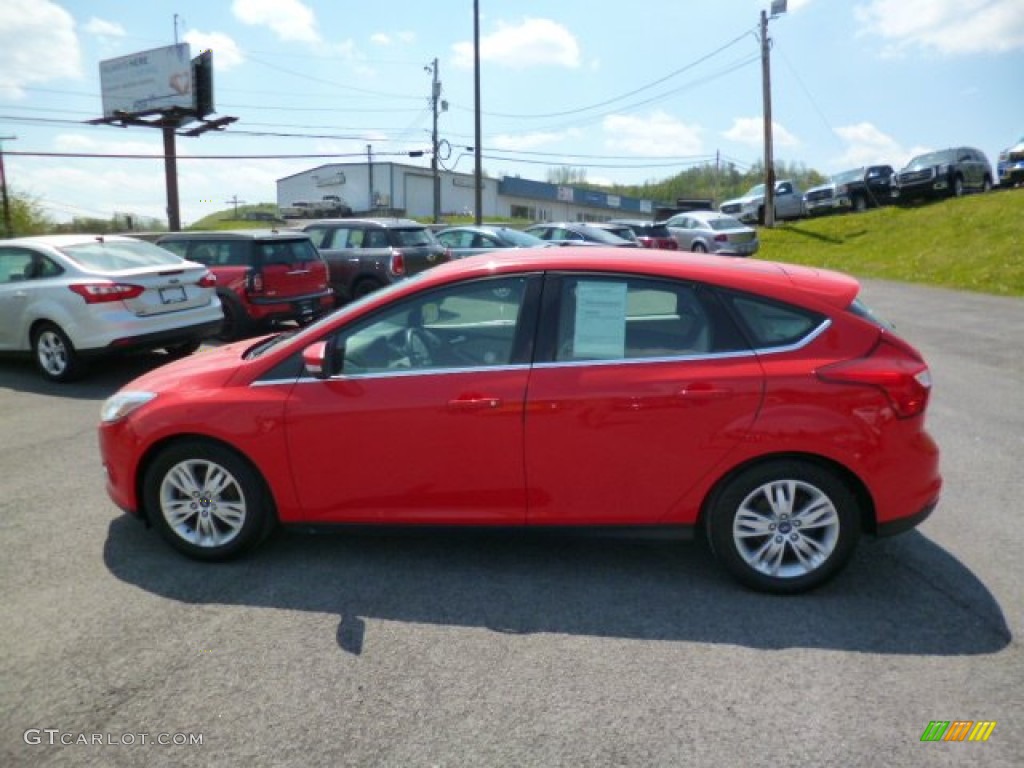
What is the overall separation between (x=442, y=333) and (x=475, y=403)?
0.47 meters

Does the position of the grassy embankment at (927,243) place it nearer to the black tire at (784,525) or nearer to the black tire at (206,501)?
the black tire at (784,525)

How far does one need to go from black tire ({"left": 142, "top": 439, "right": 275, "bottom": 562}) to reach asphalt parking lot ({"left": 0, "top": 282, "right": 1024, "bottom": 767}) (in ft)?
0.43

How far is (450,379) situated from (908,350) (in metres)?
2.15

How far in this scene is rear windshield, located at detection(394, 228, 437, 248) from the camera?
1401 centimetres

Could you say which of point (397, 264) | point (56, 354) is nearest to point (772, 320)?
point (56, 354)

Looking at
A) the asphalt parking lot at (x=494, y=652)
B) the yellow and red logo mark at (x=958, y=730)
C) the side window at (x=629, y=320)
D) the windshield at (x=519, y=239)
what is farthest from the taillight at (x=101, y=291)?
the windshield at (x=519, y=239)

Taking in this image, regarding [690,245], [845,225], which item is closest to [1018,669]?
[690,245]

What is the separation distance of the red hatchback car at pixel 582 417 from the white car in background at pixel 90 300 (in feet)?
16.1

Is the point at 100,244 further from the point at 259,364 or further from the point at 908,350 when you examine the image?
the point at 908,350

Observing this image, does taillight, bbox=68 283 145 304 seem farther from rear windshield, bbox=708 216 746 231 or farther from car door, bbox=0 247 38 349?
rear windshield, bbox=708 216 746 231

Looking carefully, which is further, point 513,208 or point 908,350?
point 513,208

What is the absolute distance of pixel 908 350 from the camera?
3613mm

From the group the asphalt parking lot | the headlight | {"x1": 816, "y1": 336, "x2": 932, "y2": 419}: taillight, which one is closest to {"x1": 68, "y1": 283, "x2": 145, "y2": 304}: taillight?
the asphalt parking lot

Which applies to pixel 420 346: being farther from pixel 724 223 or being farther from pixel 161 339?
pixel 724 223
